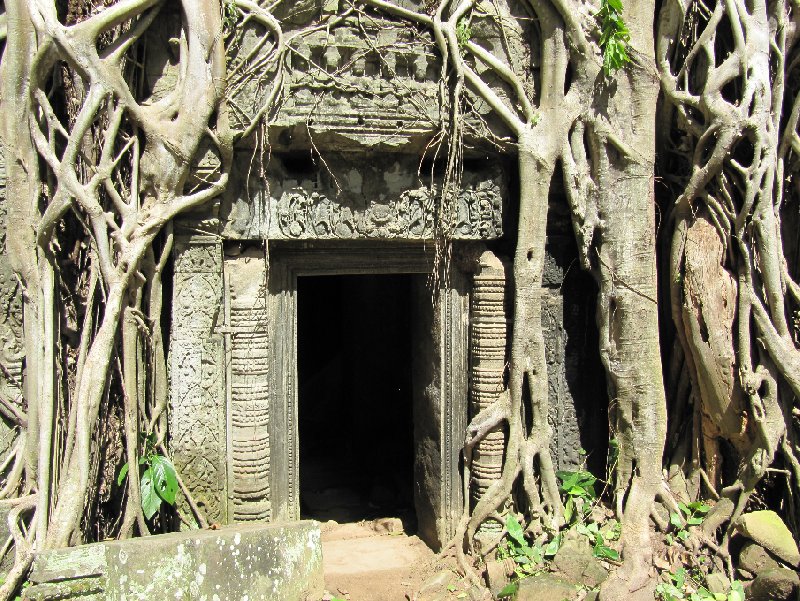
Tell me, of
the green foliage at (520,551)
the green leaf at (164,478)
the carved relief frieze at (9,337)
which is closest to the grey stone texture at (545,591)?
the green foliage at (520,551)

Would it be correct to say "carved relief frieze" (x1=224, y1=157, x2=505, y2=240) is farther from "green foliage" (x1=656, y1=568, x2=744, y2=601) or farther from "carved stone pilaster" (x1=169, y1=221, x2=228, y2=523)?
"green foliage" (x1=656, y1=568, x2=744, y2=601)

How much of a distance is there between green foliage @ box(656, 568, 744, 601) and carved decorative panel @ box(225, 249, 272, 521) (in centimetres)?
227

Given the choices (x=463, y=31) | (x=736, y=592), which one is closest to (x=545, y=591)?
(x=736, y=592)

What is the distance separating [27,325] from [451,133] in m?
2.50

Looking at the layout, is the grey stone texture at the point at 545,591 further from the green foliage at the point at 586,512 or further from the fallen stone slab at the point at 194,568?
the fallen stone slab at the point at 194,568

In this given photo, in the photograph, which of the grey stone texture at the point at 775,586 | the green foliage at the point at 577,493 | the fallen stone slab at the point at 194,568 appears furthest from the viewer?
the green foliage at the point at 577,493

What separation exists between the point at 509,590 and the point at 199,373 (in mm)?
2052

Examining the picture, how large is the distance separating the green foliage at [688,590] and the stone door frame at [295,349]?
4.20 ft

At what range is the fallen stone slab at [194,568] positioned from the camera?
9.98 ft

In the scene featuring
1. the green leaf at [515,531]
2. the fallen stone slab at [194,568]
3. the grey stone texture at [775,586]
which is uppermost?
the fallen stone slab at [194,568]

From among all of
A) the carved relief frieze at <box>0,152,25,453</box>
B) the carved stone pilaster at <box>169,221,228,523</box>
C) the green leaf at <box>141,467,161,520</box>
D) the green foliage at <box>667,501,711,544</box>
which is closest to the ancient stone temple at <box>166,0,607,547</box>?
the carved stone pilaster at <box>169,221,228,523</box>

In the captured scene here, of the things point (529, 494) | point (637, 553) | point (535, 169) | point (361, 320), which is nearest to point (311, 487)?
point (361, 320)

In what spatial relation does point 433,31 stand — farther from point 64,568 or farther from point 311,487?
point 311,487

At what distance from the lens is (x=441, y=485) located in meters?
4.59
